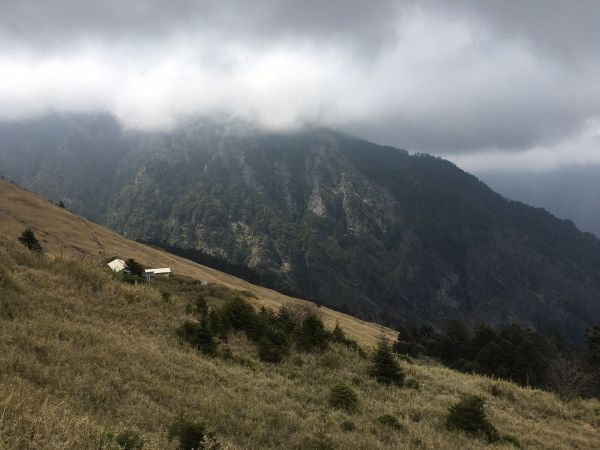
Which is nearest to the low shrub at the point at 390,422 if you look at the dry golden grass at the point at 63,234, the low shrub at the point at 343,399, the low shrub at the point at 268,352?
the low shrub at the point at 343,399

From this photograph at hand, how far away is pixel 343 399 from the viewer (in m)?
15.0

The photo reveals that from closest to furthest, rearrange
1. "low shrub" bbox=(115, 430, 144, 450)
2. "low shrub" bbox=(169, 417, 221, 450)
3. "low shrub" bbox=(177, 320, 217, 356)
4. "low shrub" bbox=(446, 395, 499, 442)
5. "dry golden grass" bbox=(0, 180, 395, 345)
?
"low shrub" bbox=(115, 430, 144, 450) < "low shrub" bbox=(169, 417, 221, 450) < "low shrub" bbox=(446, 395, 499, 442) < "low shrub" bbox=(177, 320, 217, 356) < "dry golden grass" bbox=(0, 180, 395, 345)

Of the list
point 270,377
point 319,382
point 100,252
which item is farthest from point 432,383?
point 100,252

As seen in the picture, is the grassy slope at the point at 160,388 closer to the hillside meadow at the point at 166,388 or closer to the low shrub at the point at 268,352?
the hillside meadow at the point at 166,388

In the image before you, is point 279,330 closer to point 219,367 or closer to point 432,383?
point 219,367

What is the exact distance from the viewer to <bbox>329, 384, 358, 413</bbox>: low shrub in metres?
14.7

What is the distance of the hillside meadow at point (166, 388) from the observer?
9492 mm

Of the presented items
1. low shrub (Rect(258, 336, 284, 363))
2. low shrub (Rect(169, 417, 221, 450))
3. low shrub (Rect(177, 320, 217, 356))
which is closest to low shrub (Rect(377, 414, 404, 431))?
low shrub (Rect(258, 336, 284, 363))

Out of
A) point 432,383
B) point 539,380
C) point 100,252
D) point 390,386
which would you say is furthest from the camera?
point 100,252

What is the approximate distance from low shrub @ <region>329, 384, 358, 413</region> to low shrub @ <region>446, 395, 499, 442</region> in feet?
10.9

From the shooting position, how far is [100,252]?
3174 inches

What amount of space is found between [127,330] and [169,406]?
5.89 meters

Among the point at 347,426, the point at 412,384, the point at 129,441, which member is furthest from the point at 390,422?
the point at 129,441

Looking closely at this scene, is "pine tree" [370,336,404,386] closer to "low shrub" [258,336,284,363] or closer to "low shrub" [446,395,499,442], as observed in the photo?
"low shrub" [446,395,499,442]
